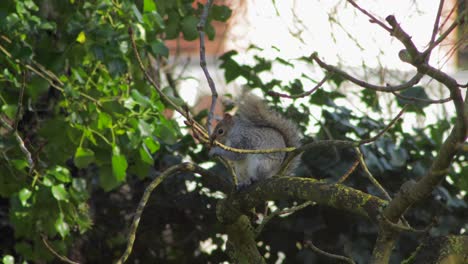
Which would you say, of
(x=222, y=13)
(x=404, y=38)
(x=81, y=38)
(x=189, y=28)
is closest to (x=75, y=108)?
(x=81, y=38)

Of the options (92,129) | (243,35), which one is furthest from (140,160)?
(243,35)

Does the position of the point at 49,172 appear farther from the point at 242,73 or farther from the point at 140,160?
the point at 242,73

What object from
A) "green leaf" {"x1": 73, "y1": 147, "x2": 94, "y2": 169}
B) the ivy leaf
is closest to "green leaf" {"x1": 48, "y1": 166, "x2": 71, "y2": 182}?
"green leaf" {"x1": 73, "y1": 147, "x2": 94, "y2": 169}

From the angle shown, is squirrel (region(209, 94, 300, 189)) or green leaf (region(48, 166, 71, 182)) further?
squirrel (region(209, 94, 300, 189))

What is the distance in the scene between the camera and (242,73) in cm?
329

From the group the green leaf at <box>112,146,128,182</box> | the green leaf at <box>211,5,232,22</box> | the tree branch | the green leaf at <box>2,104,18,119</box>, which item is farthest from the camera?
the green leaf at <box>211,5,232,22</box>

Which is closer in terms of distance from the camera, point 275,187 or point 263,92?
point 275,187

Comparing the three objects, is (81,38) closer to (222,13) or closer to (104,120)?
(104,120)

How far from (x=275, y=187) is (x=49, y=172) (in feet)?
2.83

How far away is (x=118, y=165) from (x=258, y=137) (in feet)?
2.85

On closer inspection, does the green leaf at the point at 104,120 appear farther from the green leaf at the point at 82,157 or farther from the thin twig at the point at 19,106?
the thin twig at the point at 19,106

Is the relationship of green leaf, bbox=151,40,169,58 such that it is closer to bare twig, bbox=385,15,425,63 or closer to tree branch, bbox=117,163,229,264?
tree branch, bbox=117,163,229,264

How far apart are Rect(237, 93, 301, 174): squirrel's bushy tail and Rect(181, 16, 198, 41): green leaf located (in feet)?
1.31

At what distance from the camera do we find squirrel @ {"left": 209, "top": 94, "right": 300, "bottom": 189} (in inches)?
120
